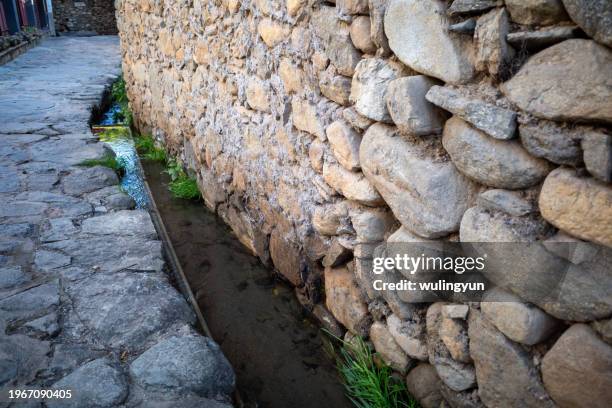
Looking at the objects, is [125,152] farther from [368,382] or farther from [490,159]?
[490,159]

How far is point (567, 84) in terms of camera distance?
38.8 inches

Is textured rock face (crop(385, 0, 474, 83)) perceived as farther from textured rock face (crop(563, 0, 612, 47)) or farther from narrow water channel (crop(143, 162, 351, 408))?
narrow water channel (crop(143, 162, 351, 408))

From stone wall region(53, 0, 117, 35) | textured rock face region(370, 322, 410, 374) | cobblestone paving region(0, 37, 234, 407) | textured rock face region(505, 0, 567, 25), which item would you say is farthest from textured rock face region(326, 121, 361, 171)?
stone wall region(53, 0, 117, 35)

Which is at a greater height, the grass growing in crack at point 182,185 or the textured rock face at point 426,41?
the textured rock face at point 426,41

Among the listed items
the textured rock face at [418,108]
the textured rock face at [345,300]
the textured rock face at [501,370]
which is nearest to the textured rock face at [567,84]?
the textured rock face at [418,108]

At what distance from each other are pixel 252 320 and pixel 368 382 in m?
0.78

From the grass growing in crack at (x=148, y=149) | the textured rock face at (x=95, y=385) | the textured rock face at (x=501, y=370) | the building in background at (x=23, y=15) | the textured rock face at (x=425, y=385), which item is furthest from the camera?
the building in background at (x=23, y=15)

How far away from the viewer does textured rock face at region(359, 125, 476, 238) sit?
4.39 feet

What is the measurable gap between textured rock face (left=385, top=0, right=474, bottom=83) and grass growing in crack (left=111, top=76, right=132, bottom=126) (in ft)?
16.3

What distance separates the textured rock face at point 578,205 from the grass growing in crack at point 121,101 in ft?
17.9

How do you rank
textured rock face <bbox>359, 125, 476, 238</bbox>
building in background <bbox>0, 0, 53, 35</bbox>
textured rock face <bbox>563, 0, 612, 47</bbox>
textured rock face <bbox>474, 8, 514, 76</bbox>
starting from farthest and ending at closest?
building in background <bbox>0, 0, 53, 35</bbox> → textured rock face <bbox>359, 125, 476, 238</bbox> → textured rock face <bbox>474, 8, 514, 76</bbox> → textured rock face <bbox>563, 0, 612, 47</bbox>

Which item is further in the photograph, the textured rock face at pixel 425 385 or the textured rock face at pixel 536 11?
the textured rock face at pixel 425 385

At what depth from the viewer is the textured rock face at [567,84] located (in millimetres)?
926

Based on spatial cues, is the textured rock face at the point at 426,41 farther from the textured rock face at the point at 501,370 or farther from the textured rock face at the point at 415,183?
the textured rock face at the point at 501,370
